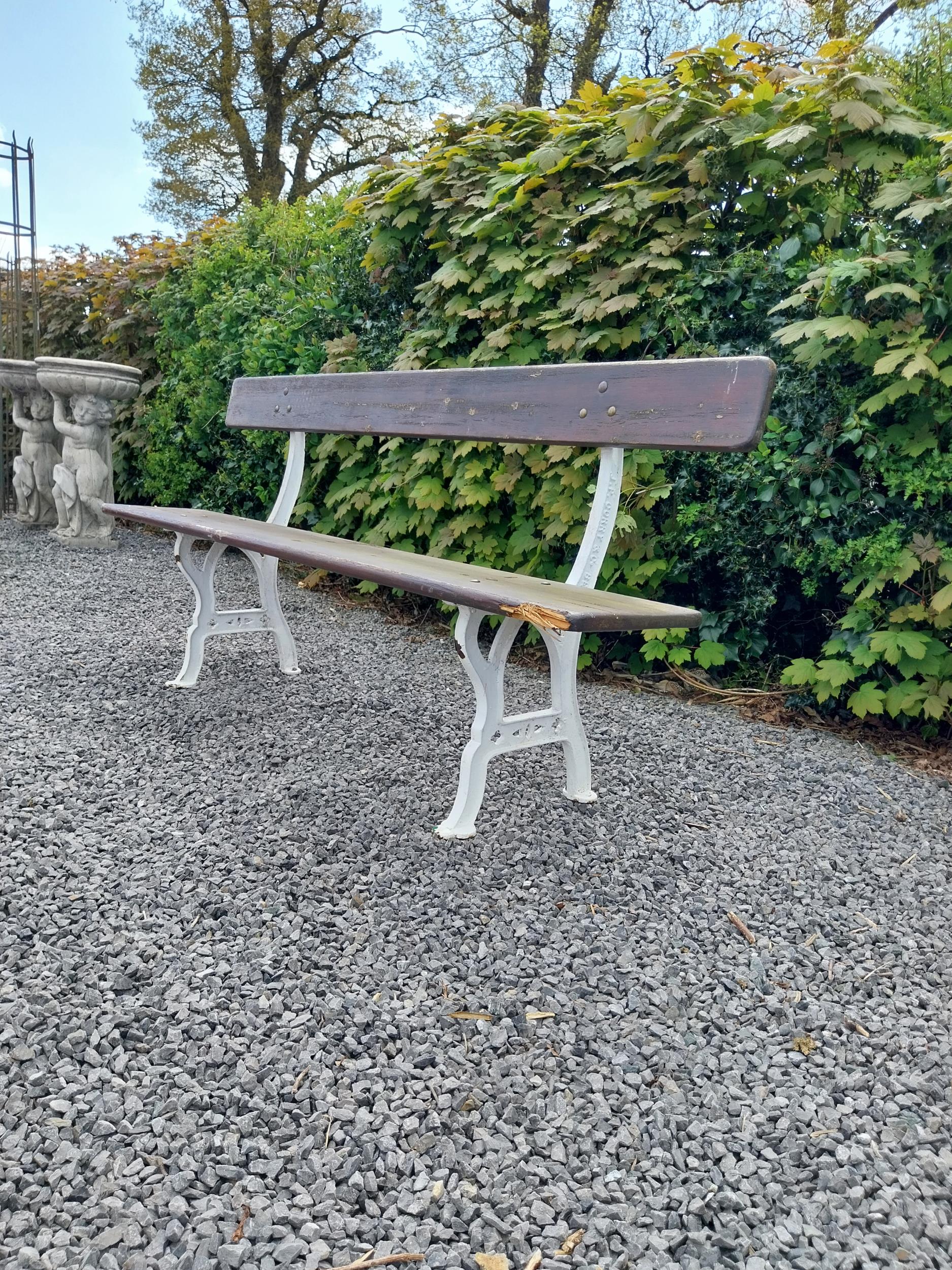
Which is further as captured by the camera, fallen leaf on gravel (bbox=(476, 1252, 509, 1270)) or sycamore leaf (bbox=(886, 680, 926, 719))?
sycamore leaf (bbox=(886, 680, 926, 719))

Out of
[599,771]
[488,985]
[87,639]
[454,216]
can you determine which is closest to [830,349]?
[599,771]

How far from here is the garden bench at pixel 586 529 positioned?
207cm

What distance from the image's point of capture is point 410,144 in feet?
14.7

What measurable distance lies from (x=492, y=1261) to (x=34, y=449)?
662cm

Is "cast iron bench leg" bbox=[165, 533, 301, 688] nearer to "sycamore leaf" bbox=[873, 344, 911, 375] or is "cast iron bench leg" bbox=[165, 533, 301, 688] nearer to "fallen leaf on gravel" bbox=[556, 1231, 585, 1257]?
"sycamore leaf" bbox=[873, 344, 911, 375]

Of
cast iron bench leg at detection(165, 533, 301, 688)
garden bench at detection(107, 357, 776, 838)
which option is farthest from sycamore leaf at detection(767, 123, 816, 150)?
cast iron bench leg at detection(165, 533, 301, 688)

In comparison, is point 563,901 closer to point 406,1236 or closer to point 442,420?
point 406,1236

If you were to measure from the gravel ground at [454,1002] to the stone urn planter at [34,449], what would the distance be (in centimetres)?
413

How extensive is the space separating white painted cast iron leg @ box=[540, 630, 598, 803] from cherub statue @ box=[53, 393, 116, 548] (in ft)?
14.4

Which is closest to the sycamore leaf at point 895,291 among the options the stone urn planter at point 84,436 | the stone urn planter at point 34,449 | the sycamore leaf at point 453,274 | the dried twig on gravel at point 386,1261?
the sycamore leaf at point 453,274

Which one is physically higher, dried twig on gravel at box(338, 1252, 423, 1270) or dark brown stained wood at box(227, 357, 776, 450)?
dark brown stained wood at box(227, 357, 776, 450)

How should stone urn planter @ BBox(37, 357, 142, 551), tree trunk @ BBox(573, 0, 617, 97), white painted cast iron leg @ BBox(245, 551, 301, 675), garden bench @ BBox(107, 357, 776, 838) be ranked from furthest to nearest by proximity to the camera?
1. tree trunk @ BBox(573, 0, 617, 97)
2. stone urn planter @ BBox(37, 357, 142, 551)
3. white painted cast iron leg @ BBox(245, 551, 301, 675)
4. garden bench @ BBox(107, 357, 776, 838)

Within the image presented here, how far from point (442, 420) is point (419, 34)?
681 inches

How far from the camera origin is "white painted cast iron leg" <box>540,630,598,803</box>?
2359mm
